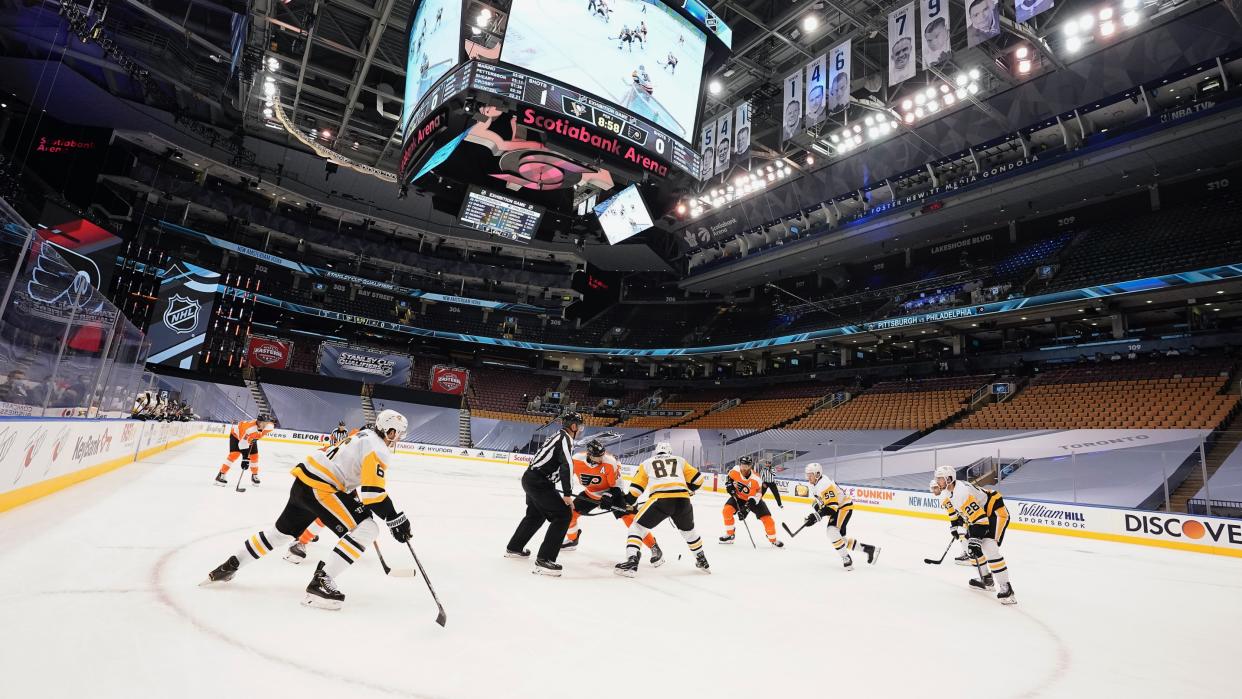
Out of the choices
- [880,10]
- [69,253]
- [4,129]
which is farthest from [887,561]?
[4,129]

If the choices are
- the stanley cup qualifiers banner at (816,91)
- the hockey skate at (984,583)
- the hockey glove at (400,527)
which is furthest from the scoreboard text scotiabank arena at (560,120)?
the stanley cup qualifiers banner at (816,91)

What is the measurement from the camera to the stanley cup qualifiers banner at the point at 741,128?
19.5 m

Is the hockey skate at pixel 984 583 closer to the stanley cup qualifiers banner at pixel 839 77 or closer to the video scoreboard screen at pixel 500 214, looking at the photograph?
the video scoreboard screen at pixel 500 214

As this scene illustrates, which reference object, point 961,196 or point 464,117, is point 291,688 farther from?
point 961,196

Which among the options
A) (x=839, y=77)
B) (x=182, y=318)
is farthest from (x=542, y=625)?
(x=182, y=318)

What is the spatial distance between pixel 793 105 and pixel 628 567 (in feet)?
52.2

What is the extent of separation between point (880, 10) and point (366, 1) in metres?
15.6

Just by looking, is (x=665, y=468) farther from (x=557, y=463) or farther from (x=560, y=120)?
(x=560, y=120)

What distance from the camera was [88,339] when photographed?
27.7 ft

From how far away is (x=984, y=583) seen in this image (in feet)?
21.4

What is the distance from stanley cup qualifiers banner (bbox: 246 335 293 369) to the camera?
33.2 metres

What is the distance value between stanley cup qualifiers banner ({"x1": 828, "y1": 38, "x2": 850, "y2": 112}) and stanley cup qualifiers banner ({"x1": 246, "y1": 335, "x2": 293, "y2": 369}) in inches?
1237

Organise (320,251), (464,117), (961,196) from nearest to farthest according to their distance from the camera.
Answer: (464,117), (961,196), (320,251)

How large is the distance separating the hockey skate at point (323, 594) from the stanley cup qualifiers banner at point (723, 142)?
60.9 ft
